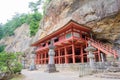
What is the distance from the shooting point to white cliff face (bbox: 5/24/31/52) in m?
42.9

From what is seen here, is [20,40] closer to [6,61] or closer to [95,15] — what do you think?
[95,15]

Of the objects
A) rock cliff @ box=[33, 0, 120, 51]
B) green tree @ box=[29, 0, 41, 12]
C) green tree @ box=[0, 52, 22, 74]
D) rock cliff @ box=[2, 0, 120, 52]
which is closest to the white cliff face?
green tree @ box=[29, 0, 41, 12]

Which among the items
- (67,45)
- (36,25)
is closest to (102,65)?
(67,45)

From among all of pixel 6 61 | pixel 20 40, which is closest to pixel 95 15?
pixel 6 61

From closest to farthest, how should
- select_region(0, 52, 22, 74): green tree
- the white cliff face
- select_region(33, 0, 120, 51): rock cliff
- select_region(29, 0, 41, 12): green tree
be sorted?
Answer: select_region(0, 52, 22, 74): green tree, select_region(33, 0, 120, 51): rock cliff, the white cliff face, select_region(29, 0, 41, 12): green tree

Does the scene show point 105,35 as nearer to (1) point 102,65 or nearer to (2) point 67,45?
(2) point 67,45

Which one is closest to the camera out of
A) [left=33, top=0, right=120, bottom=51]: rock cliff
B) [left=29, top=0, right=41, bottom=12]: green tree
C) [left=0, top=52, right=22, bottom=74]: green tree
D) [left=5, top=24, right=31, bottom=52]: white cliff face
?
[left=0, top=52, right=22, bottom=74]: green tree

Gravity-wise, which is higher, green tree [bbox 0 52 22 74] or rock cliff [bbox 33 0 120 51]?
rock cliff [bbox 33 0 120 51]

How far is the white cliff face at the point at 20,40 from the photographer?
42888 mm

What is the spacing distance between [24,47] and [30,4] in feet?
64.8

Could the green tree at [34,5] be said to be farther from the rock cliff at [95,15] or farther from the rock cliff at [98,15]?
the rock cliff at [98,15]

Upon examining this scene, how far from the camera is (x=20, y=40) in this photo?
4631cm

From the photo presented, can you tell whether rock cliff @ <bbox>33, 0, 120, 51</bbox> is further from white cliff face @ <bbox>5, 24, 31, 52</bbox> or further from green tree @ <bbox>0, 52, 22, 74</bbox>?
white cliff face @ <bbox>5, 24, 31, 52</bbox>

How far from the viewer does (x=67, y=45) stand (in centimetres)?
2112
